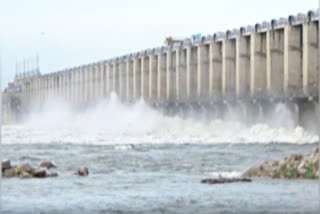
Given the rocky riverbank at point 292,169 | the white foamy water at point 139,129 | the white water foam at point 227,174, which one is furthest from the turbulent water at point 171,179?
the rocky riverbank at point 292,169

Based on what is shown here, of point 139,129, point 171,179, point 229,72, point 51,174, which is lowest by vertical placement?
point 171,179

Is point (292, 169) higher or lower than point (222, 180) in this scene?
higher

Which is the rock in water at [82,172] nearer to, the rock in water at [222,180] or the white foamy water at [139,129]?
the rock in water at [222,180]

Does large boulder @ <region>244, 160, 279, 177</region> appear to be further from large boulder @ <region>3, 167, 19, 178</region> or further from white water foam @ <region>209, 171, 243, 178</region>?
large boulder @ <region>3, 167, 19, 178</region>

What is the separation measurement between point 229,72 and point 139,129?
10485 mm

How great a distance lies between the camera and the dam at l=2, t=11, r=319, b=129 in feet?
167

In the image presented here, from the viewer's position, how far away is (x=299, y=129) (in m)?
49.4

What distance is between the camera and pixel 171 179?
25688 mm

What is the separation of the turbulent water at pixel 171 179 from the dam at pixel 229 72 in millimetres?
1638

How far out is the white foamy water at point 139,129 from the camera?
51281 millimetres

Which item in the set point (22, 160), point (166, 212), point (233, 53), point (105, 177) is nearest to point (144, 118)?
point (233, 53)

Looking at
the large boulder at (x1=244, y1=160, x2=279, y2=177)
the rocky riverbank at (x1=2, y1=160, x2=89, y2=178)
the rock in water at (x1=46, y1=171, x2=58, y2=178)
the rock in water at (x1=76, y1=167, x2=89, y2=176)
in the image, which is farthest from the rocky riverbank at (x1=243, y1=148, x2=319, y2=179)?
the rock in water at (x1=46, y1=171, x2=58, y2=178)

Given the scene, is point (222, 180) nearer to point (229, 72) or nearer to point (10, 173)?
point (10, 173)

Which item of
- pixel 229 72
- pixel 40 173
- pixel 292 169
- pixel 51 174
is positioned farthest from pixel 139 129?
pixel 292 169
